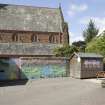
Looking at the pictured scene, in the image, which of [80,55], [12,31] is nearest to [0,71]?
[80,55]

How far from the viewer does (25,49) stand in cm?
5122

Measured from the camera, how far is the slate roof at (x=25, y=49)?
49.5 meters

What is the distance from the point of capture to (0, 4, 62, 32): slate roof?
5641 cm

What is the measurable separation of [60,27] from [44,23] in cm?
334

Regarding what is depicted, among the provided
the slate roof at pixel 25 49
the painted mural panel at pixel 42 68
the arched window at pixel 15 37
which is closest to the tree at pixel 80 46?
the slate roof at pixel 25 49

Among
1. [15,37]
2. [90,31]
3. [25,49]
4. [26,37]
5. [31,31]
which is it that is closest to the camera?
[25,49]

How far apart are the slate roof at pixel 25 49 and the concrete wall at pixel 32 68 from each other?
14229mm

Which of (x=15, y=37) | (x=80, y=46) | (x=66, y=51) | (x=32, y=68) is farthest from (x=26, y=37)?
(x=32, y=68)

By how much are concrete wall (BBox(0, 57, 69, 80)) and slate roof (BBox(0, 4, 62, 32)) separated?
22.1m

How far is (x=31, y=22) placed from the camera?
189ft

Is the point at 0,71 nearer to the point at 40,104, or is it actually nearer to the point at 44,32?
the point at 40,104

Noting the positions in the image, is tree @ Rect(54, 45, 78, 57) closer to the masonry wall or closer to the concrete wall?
the concrete wall

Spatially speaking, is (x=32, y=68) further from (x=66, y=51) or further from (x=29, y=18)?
(x=29, y=18)

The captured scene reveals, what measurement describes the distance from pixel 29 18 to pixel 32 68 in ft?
83.1
